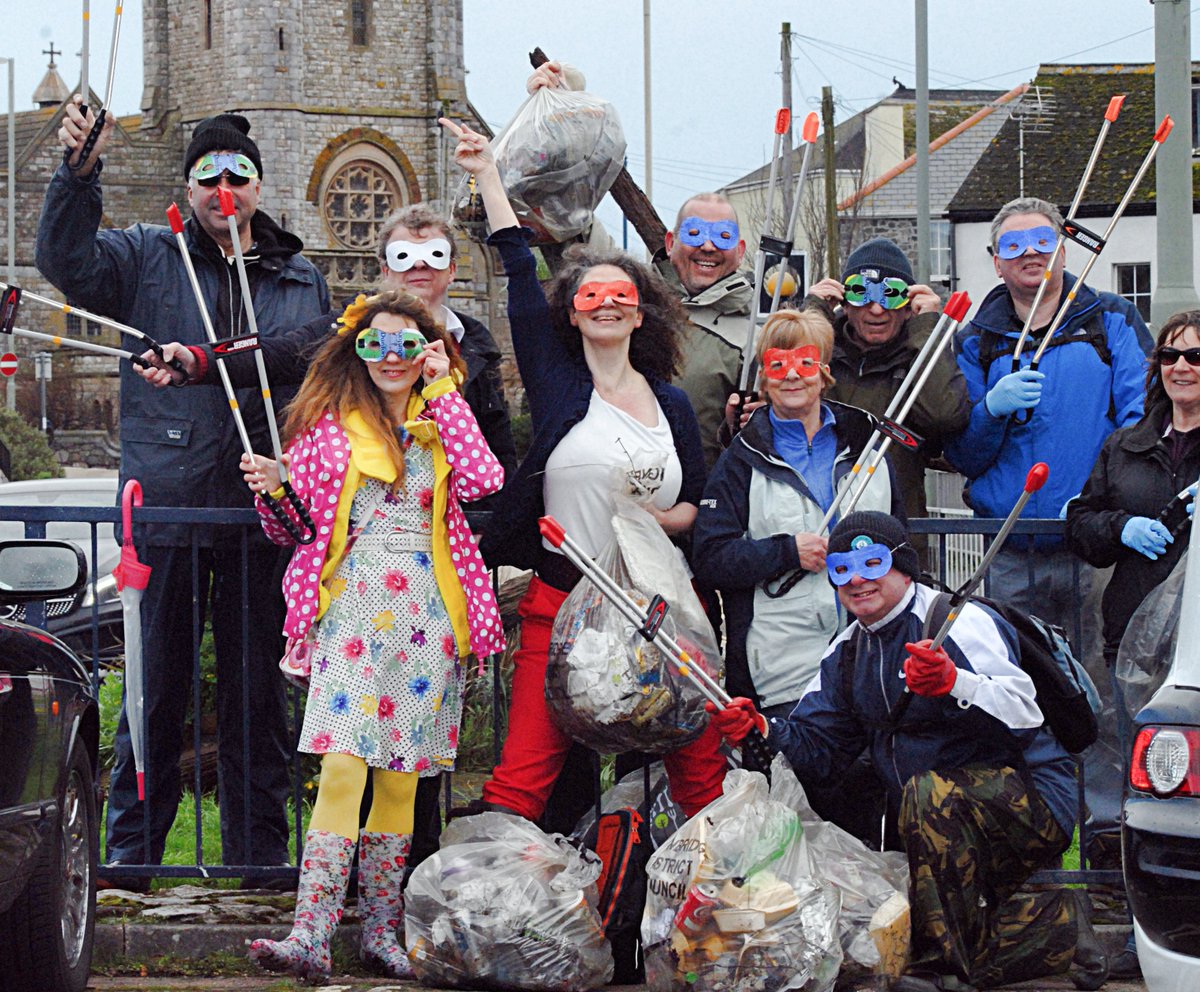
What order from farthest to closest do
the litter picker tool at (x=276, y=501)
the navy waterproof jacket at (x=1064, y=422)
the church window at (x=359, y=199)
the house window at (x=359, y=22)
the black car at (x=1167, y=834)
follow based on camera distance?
the house window at (x=359, y=22) → the church window at (x=359, y=199) → the navy waterproof jacket at (x=1064, y=422) → the litter picker tool at (x=276, y=501) → the black car at (x=1167, y=834)

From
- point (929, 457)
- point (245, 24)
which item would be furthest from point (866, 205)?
point (929, 457)

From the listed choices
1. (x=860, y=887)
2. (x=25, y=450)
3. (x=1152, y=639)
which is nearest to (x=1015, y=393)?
(x=1152, y=639)

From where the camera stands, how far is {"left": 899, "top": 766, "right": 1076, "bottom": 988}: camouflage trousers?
5.12 meters

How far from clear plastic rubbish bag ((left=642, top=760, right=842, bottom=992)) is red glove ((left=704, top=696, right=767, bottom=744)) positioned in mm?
161

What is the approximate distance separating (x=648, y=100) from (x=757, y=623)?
35.7 metres

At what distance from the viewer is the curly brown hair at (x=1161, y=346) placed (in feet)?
19.0

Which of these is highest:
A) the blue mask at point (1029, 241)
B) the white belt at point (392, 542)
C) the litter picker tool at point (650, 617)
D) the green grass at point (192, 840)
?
the blue mask at point (1029, 241)

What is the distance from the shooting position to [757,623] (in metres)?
5.66

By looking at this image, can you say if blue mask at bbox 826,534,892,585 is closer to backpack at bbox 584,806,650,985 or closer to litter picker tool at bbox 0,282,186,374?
backpack at bbox 584,806,650,985

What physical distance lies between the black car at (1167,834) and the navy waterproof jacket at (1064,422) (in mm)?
2185

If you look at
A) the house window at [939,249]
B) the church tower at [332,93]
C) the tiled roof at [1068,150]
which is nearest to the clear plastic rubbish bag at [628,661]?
the tiled roof at [1068,150]

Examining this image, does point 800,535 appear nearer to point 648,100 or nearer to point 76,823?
point 76,823

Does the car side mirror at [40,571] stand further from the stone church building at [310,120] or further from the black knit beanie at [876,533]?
the stone church building at [310,120]

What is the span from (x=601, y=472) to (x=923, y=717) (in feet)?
3.98
